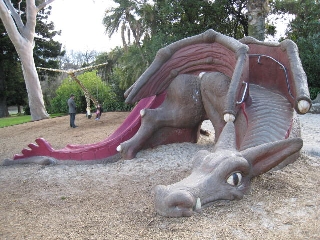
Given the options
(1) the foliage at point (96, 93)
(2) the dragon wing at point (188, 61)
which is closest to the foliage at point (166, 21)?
(1) the foliage at point (96, 93)

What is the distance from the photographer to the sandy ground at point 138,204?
246 centimetres

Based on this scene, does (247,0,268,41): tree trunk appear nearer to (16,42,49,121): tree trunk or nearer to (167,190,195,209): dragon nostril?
(167,190,195,209): dragon nostril

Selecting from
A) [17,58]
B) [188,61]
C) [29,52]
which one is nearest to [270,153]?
[188,61]

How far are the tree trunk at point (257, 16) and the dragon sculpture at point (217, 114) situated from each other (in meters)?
6.07

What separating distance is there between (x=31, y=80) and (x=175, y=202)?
14916 mm

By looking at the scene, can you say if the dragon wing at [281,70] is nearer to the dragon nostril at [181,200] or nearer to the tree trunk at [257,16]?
the dragon nostril at [181,200]

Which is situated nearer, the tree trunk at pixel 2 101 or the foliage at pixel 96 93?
the foliage at pixel 96 93

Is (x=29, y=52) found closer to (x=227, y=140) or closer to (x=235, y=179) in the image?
(x=227, y=140)

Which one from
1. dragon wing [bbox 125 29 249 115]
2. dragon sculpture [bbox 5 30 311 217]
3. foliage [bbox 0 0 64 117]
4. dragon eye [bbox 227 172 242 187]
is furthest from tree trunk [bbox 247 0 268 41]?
foliage [bbox 0 0 64 117]

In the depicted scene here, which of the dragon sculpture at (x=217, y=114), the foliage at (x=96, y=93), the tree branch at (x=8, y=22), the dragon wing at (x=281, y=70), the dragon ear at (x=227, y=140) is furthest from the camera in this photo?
the foliage at (x=96, y=93)

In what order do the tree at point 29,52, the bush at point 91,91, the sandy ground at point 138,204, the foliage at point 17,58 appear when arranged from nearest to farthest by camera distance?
the sandy ground at point 138,204 → the tree at point 29,52 → the bush at point 91,91 → the foliage at point 17,58

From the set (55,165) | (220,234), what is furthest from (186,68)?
(220,234)

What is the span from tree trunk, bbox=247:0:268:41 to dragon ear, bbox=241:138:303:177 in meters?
8.34

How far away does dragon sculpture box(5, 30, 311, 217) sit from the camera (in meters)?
2.81
